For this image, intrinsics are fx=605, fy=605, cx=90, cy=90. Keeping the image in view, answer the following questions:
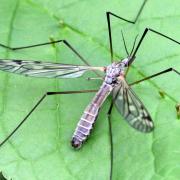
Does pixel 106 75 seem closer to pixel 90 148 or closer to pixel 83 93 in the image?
pixel 83 93

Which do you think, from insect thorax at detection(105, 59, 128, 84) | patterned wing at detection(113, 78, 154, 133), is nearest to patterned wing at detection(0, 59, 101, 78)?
insect thorax at detection(105, 59, 128, 84)

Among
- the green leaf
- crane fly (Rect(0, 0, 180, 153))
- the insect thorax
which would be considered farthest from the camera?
the insect thorax

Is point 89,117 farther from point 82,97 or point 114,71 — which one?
point 114,71

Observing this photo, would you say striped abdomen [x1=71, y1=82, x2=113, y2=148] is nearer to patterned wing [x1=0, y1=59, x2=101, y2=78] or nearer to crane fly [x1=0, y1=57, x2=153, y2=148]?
crane fly [x1=0, y1=57, x2=153, y2=148]

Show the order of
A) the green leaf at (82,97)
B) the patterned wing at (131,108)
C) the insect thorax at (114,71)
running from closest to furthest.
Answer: the patterned wing at (131,108), the green leaf at (82,97), the insect thorax at (114,71)

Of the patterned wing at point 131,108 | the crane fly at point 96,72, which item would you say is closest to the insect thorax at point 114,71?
the crane fly at point 96,72

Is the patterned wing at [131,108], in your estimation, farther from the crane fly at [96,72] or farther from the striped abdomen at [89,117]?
the striped abdomen at [89,117]

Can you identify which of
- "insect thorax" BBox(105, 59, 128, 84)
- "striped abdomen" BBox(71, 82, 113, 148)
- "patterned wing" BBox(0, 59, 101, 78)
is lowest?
"striped abdomen" BBox(71, 82, 113, 148)
